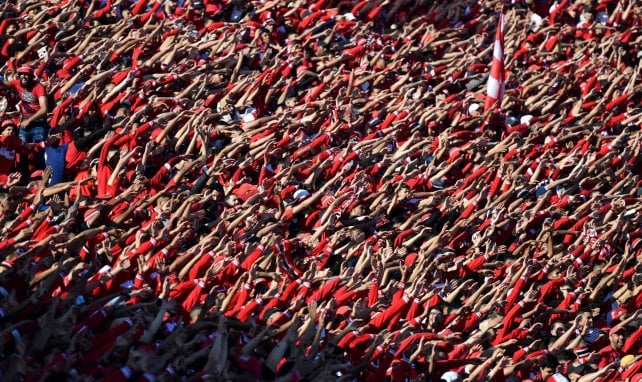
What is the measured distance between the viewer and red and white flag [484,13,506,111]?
15.0 meters

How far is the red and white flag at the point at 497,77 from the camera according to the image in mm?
15008

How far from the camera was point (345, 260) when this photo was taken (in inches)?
447

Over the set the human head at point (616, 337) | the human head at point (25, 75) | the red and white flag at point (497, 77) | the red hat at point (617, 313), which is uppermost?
the human head at point (25, 75)

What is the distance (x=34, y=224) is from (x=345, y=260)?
326cm

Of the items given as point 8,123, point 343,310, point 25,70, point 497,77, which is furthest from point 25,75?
point 497,77

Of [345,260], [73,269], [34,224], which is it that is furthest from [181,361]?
[345,260]

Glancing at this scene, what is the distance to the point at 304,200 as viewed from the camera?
1195 cm

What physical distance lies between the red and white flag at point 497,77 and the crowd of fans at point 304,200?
214 mm

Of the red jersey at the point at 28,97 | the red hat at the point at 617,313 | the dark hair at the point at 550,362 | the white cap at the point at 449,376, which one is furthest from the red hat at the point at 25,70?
the red hat at the point at 617,313

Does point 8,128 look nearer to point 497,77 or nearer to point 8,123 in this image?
point 8,123

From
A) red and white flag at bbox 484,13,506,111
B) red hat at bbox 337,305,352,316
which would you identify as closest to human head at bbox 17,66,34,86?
red hat at bbox 337,305,352,316

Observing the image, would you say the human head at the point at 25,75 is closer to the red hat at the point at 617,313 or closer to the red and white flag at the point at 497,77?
the red and white flag at the point at 497,77

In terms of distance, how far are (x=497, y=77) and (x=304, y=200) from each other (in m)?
4.30

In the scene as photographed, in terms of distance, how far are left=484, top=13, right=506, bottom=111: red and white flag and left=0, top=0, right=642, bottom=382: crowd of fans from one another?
21cm
